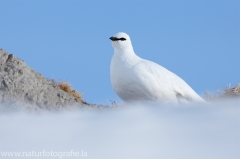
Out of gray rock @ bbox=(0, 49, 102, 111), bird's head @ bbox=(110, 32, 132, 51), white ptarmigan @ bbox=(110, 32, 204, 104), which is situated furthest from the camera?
bird's head @ bbox=(110, 32, 132, 51)

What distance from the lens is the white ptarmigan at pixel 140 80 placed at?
32.2 ft

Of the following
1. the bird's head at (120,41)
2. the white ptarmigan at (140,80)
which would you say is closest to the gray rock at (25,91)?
the white ptarmigan at (140,80)

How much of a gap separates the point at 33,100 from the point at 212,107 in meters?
3.98

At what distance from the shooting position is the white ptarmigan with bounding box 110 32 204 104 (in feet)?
32.2

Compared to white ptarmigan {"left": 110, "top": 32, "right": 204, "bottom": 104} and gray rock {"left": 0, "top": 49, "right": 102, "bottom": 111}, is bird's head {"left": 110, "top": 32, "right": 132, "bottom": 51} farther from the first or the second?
gray rock {"left": 0, "top": 49, "right": 102, "bottom": 111}

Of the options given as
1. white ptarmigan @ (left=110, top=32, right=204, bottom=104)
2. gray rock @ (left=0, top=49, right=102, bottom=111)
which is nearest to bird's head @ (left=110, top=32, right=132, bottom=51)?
white ptarmigan @ (left=110, top=32, right=204, bottom=104)

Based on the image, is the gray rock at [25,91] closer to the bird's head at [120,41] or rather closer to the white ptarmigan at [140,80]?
the white ptarmigan at [140,80]

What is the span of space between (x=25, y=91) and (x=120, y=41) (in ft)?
7.41

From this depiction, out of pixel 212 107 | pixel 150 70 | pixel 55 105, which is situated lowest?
pixel 212 107

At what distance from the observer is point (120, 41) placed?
10.2m

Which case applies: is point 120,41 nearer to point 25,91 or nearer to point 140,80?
point 140,80

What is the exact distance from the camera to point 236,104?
6504 millimetres

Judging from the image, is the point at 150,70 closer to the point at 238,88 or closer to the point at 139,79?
the point at 139,79

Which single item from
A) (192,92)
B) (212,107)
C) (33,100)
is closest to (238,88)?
(192,92)
